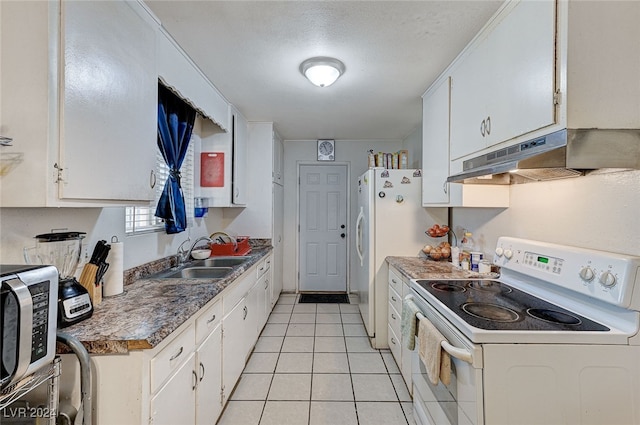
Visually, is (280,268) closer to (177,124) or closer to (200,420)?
(177,124)

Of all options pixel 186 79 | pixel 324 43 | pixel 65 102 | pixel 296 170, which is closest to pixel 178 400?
pixel 65 102

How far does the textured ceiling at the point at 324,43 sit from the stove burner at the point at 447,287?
151cm

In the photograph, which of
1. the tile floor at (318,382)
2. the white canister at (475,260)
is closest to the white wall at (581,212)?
the white canister at (475,260)

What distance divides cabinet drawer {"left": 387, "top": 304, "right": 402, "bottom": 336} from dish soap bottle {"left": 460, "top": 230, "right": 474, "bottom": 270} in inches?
26.0

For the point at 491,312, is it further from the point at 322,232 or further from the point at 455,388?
the point at 322,232

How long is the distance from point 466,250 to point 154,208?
258 cm

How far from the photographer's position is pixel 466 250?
2.54 metres

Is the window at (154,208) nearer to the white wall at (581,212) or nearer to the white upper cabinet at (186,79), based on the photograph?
the white upper cabinet at (186,79)

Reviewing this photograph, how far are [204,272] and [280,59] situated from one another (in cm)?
173

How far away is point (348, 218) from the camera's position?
4.59 m

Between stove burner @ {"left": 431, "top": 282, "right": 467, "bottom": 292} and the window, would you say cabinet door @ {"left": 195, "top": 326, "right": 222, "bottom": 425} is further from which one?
stove burner @ {"left": 431, "top": 282, "right": 467, "bottom": 292}

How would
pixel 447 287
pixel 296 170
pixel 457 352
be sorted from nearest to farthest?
pixel 457 352 → pixel 447 287 → pixel 296 170

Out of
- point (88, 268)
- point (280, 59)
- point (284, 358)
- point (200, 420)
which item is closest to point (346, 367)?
point (284, 358)

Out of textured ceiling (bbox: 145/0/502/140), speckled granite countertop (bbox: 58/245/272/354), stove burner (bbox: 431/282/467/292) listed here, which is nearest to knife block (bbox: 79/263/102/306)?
speckled granite countertop (bbox: 58/245/272/354)
